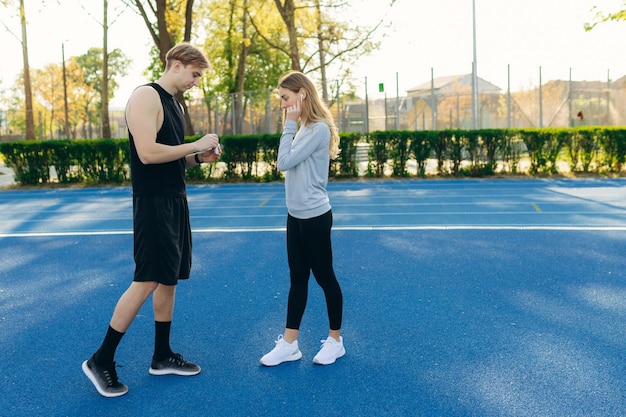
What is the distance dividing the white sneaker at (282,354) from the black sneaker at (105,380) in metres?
0.89

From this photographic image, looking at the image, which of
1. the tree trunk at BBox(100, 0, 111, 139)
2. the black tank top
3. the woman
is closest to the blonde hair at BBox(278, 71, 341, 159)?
the woman

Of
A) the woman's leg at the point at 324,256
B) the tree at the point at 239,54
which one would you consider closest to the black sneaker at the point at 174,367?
the woman's leg at the point at 324,256

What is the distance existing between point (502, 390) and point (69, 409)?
2445 millimetres

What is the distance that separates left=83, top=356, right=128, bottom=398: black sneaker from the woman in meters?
0.90

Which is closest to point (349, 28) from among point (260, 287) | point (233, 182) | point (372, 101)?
point (372, 101)

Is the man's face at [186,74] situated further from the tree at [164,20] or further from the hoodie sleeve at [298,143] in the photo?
the tree at [164,20]

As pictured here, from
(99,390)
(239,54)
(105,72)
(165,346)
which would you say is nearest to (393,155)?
(165,346)

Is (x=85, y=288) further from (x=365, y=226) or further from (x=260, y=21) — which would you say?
(x=260, y=21)

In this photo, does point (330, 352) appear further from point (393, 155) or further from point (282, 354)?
point (393, 155)

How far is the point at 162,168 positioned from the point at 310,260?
3.65 ft

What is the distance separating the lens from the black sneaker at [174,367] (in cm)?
393

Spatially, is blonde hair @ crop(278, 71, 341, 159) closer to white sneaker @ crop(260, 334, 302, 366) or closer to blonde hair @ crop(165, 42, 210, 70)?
blonde hair @ crop(165, 42, 210, 70)

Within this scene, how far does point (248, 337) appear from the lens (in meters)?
4.59

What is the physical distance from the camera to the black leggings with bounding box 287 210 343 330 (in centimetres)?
399
